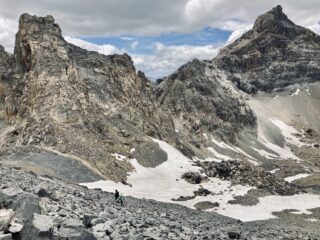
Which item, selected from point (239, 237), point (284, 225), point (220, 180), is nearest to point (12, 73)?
point (220, 180)

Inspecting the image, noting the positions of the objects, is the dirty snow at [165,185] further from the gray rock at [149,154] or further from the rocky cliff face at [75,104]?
the rocky cliff face at [75,104]

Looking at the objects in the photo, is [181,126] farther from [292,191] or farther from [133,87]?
[292,191]

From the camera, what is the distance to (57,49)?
90.6m

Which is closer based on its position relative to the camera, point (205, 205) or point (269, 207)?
point (205, 205)

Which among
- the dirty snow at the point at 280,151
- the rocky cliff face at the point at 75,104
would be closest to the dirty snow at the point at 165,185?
the rocky cliff face at the point at 75,104

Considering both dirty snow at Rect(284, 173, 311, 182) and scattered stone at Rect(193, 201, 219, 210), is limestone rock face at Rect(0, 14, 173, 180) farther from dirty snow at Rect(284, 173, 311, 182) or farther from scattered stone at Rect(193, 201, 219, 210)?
dirty snow at Rect(284, 173, 311, 182)

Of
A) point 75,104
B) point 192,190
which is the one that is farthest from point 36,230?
point 75,104

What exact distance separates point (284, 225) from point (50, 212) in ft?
112

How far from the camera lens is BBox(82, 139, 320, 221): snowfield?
59031mm

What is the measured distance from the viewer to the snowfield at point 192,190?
59.0 metres

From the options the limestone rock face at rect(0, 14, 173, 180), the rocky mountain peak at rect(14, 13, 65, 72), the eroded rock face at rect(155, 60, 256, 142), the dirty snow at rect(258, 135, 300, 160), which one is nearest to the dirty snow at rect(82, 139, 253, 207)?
the limestone rock face at rect(0, 14, 173, 180)

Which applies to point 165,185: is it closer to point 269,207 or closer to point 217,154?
point 269,207

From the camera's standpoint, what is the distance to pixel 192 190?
2808 inches

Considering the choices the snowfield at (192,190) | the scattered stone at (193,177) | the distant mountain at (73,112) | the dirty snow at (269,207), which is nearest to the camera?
the dirty snow at (269,207)
